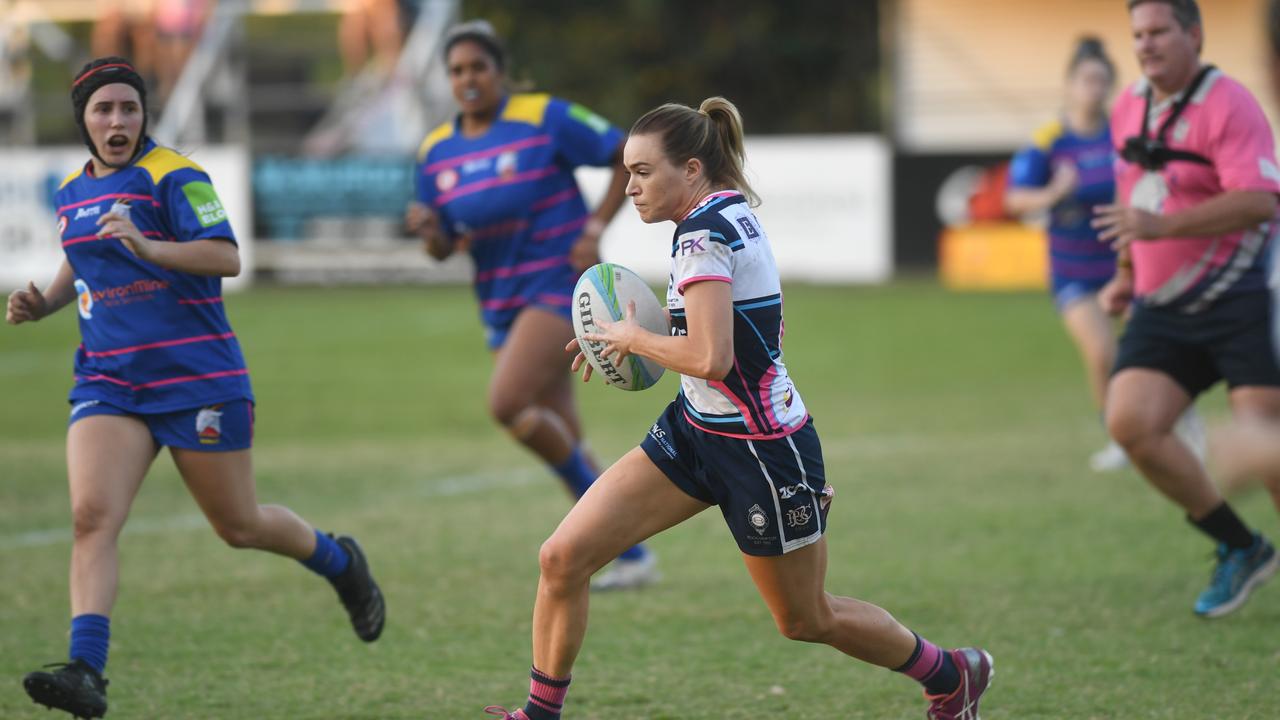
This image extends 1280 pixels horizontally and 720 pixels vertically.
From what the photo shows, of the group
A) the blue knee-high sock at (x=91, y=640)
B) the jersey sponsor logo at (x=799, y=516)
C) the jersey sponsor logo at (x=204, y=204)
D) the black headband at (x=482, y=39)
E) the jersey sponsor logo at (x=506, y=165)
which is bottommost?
the blue knee-high sock at (x=91, y=640)

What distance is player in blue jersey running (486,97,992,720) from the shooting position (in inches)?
173

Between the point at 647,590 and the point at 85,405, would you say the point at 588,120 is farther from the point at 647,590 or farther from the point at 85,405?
the point at 85,405

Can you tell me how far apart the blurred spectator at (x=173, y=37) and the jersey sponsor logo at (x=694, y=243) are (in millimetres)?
25132

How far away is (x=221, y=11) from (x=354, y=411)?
17180 millimetres

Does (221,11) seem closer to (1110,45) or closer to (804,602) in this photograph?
(1110,45)

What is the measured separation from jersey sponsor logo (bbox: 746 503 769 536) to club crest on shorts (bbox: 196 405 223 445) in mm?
2044

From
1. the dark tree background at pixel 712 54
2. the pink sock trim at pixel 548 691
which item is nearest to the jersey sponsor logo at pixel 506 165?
the pink sock trim at pixel 548 691

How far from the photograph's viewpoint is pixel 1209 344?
6.11 metres

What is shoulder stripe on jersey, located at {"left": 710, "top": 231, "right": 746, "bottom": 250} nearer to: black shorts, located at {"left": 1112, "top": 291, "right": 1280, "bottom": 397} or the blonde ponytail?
the blonde ponytail

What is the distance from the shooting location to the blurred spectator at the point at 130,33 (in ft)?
89.6

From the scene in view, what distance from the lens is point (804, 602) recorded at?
461 cm

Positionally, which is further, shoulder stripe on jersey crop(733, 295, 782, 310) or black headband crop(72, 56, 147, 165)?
black headband crop(72, 56, 147, 165)

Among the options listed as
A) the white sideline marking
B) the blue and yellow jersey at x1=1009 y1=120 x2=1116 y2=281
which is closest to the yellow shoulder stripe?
the blue and yellow jersey at x1=1009 y1=120 x2=1116 y2=281

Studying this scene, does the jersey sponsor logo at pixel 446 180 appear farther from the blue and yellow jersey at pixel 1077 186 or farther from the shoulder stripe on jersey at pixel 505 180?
the blue and yellow jersey at pixel 1077 186
